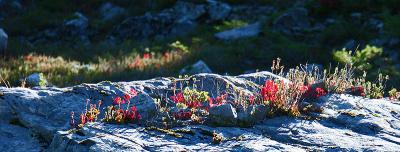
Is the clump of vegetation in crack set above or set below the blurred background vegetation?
below

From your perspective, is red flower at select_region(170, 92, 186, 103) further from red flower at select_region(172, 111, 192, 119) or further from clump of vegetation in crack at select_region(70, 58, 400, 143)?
red flower at select_region(172, 111, 192, 119)

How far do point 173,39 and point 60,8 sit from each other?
6.50 m

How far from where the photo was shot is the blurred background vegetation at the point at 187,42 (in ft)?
42.2

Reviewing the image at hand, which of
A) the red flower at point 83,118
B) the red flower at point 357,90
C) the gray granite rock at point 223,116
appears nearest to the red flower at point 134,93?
the red flower at point 83,118

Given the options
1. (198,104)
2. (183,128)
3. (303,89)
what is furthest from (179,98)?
(303,89)

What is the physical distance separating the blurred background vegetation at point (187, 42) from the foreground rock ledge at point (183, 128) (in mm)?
3741

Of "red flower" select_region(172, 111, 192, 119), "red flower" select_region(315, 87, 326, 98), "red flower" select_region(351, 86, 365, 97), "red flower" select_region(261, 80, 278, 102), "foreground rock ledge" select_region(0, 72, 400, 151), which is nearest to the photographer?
"foreground rock ledge" select_region(0, 72, 400, 151)

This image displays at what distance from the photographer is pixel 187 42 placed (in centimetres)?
1720

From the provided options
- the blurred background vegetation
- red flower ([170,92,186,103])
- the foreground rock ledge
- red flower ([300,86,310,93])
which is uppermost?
the blurred background vegetation

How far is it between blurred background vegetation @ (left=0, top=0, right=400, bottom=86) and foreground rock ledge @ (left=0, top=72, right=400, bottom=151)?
147 inches

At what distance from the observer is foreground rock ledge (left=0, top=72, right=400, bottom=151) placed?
493 centimetres

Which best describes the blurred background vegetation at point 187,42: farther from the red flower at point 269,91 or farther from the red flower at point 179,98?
the red flower at point 179,98

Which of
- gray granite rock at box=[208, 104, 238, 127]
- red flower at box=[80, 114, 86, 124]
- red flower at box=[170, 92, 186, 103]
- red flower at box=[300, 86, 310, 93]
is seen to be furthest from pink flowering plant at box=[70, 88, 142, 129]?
red flower at box=[300, 86, 310, 93]

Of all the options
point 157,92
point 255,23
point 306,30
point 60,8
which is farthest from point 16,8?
point 157,92
